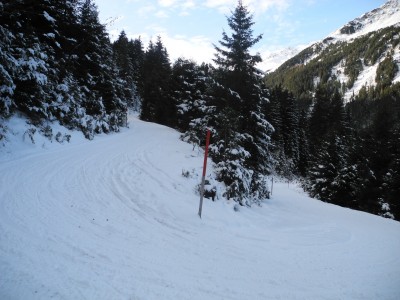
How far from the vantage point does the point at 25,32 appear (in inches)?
525

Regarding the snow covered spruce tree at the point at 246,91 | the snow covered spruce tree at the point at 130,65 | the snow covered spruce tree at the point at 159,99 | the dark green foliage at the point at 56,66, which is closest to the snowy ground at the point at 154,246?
the dark green foliage at the point at 56,66

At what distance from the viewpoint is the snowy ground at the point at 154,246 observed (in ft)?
12.3

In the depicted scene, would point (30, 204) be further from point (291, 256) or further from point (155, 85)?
point (155, 85)

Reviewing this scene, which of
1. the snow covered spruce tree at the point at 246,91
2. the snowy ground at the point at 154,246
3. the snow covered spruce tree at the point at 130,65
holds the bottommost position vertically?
the snowy ground at the point at 154,246

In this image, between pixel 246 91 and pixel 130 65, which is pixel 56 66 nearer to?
pixel 246 91

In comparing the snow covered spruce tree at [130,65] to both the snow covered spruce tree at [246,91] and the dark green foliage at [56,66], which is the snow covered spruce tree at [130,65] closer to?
the dark green foliage at [56,66]

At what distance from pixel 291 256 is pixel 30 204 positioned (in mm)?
5714

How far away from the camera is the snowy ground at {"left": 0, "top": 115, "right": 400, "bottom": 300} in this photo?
3.75 meters

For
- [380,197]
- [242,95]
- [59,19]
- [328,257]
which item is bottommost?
[380,197]

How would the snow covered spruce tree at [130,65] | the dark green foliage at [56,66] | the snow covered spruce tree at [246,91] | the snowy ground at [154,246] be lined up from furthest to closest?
the snow covered spruce tree at [130,65]
the snow covered spruce tree at [246,91]
the dark green foliage at [56,66]
the snowy ground at [154,246]

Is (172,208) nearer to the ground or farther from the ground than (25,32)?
nearer to the ground

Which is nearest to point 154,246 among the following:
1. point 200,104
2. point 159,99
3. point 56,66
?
point 56,66

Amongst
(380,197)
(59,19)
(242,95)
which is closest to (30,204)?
(242,95)

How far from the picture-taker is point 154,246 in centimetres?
505
